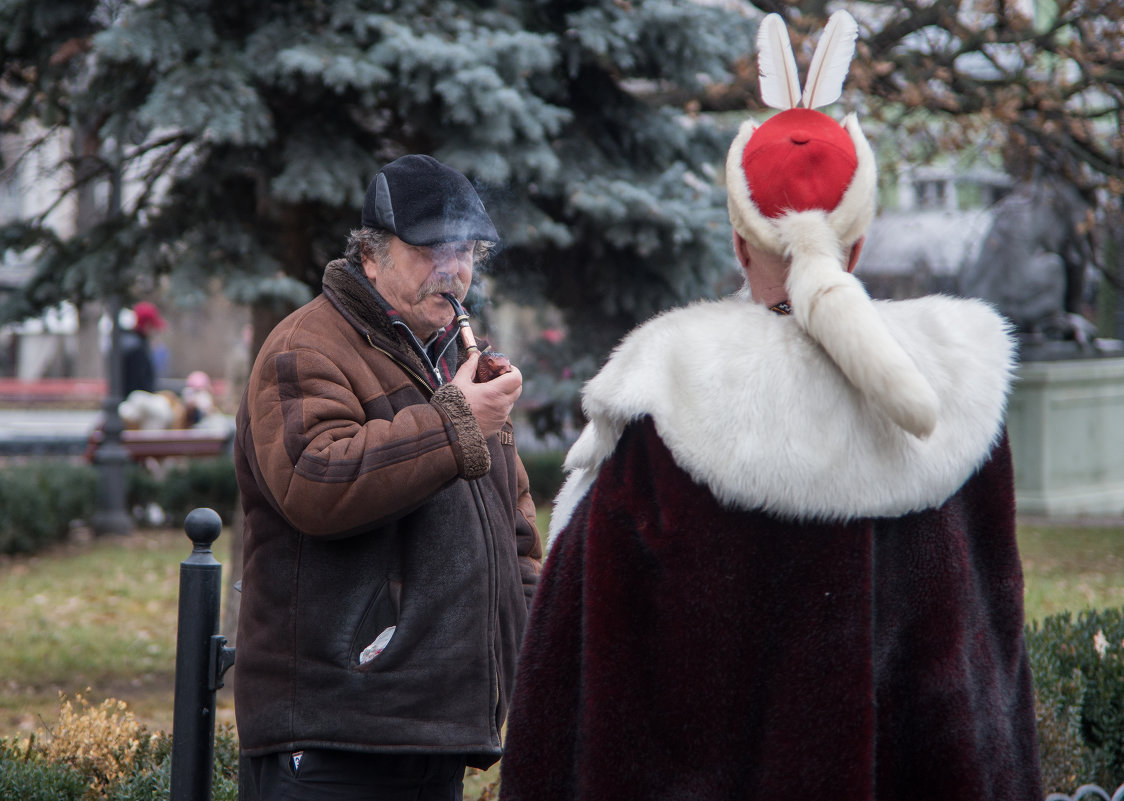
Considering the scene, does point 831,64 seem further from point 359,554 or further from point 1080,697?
point 1080,697

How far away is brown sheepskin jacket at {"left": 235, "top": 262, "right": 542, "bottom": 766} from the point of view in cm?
218

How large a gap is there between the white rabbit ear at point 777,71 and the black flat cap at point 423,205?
→ 0.68 m

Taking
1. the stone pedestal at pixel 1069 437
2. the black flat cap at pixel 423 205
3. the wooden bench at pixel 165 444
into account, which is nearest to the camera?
the black flat cap at pixel 423 205

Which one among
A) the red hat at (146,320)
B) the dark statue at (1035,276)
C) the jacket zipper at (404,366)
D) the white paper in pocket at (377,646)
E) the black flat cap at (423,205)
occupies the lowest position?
the white paper in pocket at (377,646)

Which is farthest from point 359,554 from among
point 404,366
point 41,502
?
point 41,502

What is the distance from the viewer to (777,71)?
1.96 metres

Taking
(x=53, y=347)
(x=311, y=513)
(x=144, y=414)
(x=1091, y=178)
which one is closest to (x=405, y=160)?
(x=311, y=513)

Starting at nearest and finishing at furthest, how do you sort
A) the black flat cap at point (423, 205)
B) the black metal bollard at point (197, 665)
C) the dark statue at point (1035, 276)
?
1. the black flat cap at point (423, 205)
2. the black metal bollard at point (197, 665)
3. the dark statue at point (1035, 276)

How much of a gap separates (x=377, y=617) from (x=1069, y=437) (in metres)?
11.8

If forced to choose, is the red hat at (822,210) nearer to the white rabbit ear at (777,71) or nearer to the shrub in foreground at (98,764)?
the white rabbit ear at (777,71)

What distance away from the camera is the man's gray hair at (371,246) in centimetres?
242

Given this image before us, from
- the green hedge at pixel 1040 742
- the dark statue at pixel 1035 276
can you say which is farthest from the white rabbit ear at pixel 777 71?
the dark statue at pixel 1035 276

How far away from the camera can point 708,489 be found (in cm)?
174

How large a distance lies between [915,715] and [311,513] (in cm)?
108
